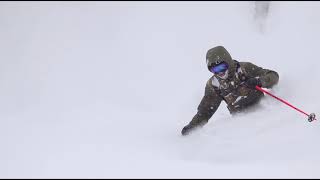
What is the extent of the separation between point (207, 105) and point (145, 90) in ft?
16.8

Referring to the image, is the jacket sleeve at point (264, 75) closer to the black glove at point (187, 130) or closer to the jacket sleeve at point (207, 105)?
the jacket sleeve at point (207, 105)

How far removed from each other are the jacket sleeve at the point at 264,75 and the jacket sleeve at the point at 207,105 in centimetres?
59

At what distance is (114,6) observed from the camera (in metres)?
16.7

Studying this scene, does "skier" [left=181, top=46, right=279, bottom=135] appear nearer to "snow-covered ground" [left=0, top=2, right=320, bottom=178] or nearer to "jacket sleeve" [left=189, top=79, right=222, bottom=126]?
"jacket sleeve" [left=189, top=79, right=222, bottom=126]

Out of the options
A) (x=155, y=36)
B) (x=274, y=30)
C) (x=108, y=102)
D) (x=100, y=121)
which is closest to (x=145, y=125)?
(x=100, y=121)

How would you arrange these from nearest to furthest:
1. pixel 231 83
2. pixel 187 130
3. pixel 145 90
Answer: pixel 231 83
pixel 187 130
pixel 145 90

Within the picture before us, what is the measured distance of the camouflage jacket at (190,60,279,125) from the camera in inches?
269

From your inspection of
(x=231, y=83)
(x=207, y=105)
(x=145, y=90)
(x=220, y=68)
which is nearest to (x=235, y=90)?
(x=231, y=83)

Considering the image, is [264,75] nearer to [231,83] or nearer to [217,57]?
[231,83]

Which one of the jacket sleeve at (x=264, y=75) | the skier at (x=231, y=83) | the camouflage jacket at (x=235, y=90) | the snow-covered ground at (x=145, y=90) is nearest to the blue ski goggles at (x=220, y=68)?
the skier at (x=231, y=83)

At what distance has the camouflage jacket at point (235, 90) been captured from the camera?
6.82m

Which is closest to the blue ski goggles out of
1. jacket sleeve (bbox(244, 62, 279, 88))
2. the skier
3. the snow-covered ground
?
the skier

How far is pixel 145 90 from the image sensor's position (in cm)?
1217

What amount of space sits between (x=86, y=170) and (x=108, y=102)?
6.24 m
